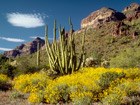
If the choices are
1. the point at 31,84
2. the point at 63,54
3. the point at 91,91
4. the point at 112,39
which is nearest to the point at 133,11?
the point at 112,39

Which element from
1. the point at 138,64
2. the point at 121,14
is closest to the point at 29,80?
the point at 138,64

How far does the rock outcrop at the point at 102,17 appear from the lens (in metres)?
132

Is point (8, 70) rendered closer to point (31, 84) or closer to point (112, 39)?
point (31, 84)

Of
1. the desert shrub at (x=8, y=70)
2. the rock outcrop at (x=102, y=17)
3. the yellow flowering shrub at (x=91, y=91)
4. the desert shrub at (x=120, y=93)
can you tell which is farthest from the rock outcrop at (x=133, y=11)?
the desert shrub at (x=120, y=93)

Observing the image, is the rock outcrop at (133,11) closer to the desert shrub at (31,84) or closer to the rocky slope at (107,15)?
the rocky slope at (107,15)

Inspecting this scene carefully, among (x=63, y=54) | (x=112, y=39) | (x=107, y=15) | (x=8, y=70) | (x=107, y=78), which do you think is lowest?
(x=107, y=78)

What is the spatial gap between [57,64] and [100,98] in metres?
8.18

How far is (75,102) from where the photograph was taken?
10203 millimetres

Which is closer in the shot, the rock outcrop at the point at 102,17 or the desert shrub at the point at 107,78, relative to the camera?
the desert shrub at the point at 107,78

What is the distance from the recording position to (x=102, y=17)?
461 ft

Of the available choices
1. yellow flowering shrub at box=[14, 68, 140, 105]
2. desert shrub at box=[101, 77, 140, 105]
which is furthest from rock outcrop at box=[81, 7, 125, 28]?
desert shrub at box=[101, 77, 140, 105]

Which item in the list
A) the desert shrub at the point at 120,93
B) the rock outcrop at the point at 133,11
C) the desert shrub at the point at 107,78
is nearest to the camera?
the desert shrub at the point at 120,93

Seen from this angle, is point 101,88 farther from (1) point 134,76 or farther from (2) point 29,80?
(2) point 29,80

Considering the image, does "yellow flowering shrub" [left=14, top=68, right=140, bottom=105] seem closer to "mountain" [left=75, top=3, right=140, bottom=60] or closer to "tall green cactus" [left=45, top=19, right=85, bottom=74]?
"tall green cactus" [left=45, top=19, right=85, bottom=74]
